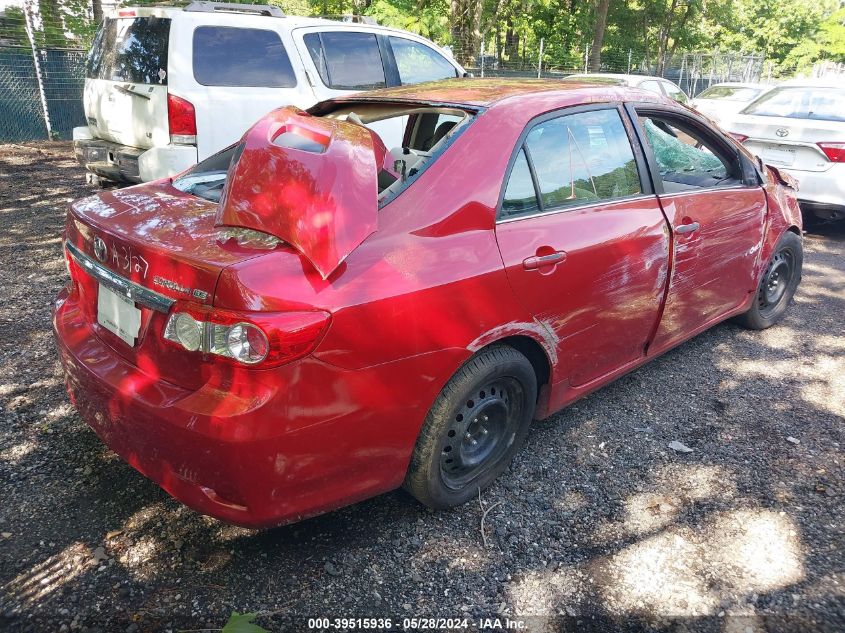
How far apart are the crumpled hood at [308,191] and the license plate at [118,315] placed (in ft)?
1.46

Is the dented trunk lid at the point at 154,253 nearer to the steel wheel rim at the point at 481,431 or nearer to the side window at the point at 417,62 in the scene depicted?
the steel wheel rim at the point at 481,431

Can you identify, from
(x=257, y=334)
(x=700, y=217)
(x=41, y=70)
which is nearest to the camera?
(x=257, y=334)

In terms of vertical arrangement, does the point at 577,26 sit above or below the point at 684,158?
above

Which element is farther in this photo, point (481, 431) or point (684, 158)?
point (684, 158)

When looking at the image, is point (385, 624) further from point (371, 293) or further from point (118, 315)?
point (118, 315)

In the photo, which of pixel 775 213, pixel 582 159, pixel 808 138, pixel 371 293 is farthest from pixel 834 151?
pixel 371 293

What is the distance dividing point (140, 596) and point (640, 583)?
1.80 meters

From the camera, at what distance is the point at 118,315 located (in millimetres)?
2424

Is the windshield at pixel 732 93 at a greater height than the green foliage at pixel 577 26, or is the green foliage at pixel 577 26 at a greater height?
the green foliage at pixel 577 26

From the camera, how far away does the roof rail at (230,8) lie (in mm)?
5984

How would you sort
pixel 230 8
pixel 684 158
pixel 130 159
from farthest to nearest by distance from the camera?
pixel 230 8, pixel 130 159, pixel 684 158

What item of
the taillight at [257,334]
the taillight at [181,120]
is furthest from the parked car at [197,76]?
the taillight at [257,334]

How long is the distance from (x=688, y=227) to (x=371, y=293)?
209 centimetres

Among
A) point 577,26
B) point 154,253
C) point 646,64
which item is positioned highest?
point 577,26
